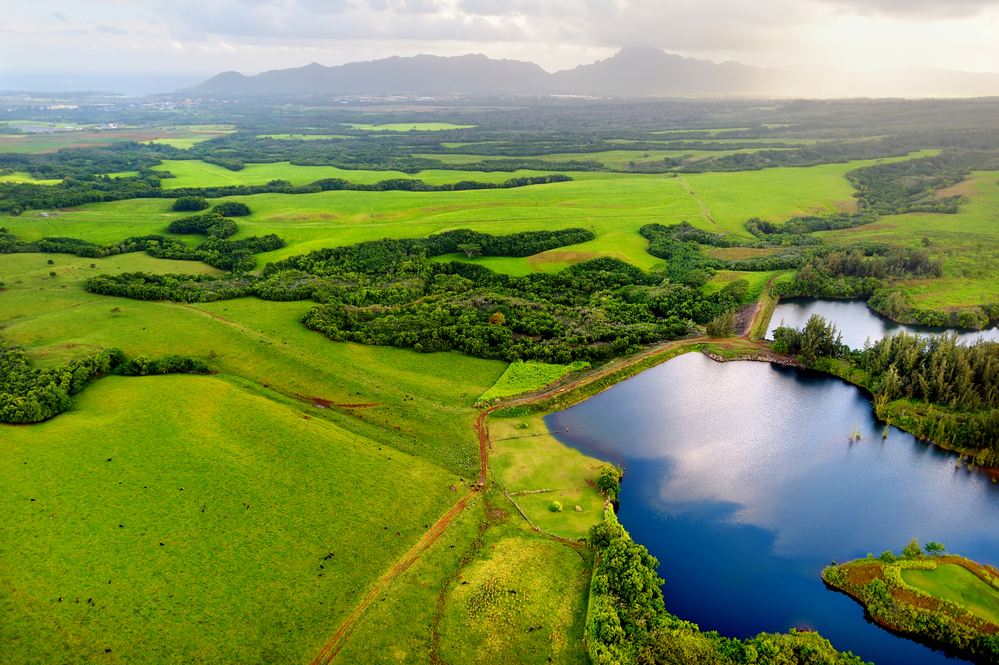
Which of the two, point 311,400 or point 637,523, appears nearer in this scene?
point 637,523

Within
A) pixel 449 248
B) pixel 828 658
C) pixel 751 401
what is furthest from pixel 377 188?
pixel 828 658

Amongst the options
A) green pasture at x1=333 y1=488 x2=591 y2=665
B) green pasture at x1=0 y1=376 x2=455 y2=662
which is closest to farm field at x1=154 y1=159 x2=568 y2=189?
green pasture at x1=0 y1=376 x2=455 y2=662

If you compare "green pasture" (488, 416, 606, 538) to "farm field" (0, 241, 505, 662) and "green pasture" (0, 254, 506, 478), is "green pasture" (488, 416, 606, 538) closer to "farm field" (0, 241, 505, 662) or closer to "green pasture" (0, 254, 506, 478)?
"green pasture" (0, 254, 506, 478)

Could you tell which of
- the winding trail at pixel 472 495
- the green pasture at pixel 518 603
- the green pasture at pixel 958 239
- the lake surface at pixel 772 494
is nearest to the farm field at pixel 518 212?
the green pasture at pixel 958 239

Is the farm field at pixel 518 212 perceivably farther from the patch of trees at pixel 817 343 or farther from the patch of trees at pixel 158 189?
the patch of trees at pixel 817 343

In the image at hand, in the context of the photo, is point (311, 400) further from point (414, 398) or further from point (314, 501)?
point (314, 501)

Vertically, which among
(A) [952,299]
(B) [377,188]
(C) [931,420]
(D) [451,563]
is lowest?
(D) [451,563]

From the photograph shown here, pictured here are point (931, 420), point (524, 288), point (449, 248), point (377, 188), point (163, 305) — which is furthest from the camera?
point (377, 188)

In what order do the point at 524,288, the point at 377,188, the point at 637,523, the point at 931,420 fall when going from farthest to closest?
1. the point at 377,188
2. the point at 524,288
3. the point at 931,420
4. the point at 637,523

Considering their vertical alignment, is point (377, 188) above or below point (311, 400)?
above

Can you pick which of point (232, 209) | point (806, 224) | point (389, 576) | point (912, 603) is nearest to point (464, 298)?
point (389, 576)
